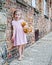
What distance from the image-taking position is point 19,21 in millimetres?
7184

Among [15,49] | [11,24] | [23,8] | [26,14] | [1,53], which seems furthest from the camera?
[26,14]

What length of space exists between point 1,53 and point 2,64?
0.28 meters

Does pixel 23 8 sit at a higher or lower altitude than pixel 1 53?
higher

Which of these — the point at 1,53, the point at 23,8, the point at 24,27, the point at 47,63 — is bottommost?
the point at 47,63

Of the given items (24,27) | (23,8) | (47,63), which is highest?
(23,8)

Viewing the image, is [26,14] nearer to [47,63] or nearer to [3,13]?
[47,63]

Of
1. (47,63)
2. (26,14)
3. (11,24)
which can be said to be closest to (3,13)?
(11,24)

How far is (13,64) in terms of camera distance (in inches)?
260

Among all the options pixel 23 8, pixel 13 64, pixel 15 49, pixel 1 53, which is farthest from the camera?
pixel 23 8

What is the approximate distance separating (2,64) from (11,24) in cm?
178

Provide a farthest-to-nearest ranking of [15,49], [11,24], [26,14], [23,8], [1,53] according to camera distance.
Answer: [26,14], [23,8], [15,49], [11,24], [1,53]

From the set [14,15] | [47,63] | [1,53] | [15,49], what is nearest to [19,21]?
[14,15]

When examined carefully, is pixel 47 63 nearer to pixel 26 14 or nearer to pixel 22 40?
pixel 22 40

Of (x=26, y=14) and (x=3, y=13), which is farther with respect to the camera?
(x=26, y=14)
